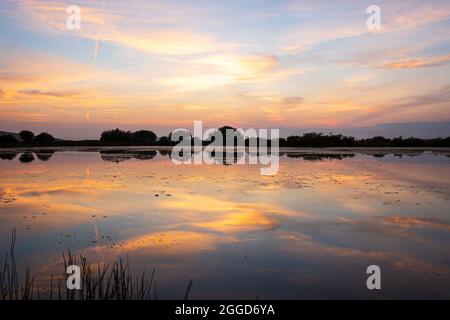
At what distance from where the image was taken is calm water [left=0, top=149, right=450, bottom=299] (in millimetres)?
6434

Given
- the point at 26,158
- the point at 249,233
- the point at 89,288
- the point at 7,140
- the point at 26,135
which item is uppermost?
the point at 26,135

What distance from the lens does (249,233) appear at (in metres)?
9.23

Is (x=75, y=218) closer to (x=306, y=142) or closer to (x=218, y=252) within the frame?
(x=218, y=252)

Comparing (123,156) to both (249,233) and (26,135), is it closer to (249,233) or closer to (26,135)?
(249,233)

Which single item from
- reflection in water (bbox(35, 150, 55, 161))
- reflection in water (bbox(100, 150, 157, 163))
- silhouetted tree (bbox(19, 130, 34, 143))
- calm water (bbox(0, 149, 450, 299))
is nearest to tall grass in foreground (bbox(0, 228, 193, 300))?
calm water (bbox(0, 149, 450, 299))

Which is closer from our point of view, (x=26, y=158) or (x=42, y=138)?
(x=26, y=158)

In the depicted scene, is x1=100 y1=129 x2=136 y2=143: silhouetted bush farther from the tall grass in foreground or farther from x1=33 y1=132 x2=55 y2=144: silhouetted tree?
the tall grass in foreground

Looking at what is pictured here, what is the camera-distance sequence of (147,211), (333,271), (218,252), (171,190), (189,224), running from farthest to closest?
1. (171,190)
2. (147,211)
3. (189,224)
4. (218,252)
5. (333,271)

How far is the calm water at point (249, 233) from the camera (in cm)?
643

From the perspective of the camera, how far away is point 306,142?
6825 centimetres

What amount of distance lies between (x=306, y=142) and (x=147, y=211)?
5869cm

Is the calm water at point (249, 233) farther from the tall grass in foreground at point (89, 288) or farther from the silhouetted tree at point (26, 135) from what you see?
the silhouetted tree at point (26, 135)

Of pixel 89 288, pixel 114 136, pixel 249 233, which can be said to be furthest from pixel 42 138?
pixel 89 288

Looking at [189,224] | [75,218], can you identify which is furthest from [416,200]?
[75,218]
